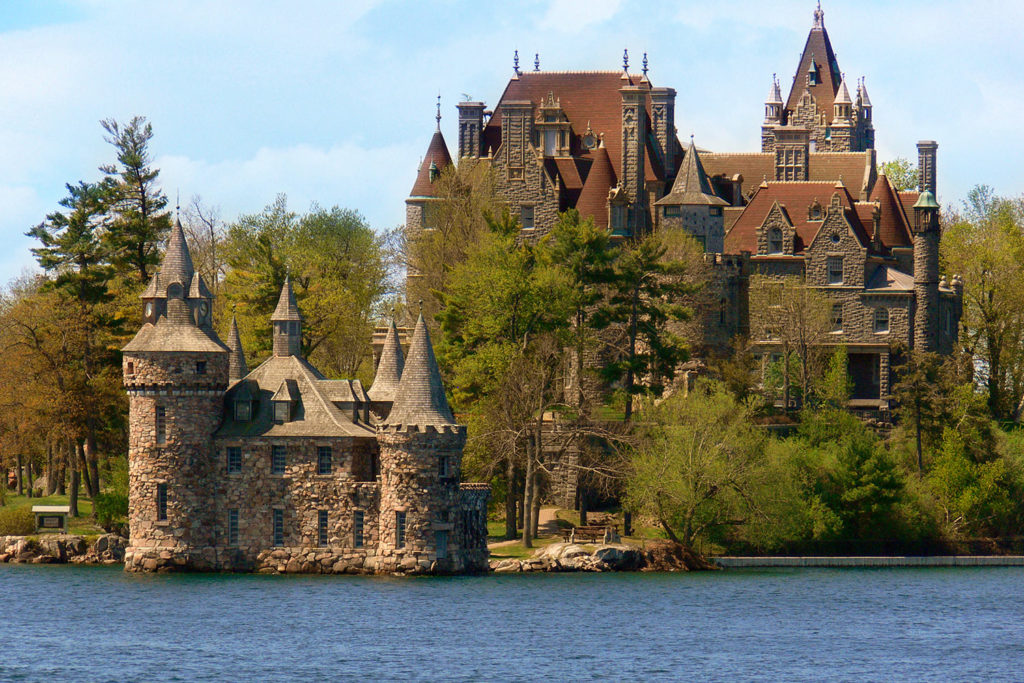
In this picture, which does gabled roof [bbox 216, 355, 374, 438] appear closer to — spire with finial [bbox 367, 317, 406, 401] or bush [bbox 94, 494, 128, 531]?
spire with finial [bbox 367, 317, 406, 401]

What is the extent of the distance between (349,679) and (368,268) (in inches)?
2327

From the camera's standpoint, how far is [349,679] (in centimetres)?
5322

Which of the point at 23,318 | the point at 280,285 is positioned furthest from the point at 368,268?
the point at 23,318

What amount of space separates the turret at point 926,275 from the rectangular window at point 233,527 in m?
37.5

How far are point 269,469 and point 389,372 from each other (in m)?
6.67

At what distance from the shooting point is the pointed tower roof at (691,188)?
9419 cm

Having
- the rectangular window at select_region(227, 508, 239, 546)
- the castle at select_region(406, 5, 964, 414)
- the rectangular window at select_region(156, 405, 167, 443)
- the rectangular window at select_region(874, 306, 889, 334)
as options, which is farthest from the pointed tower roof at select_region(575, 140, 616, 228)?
the rectangular window at select_region(156, 405, 167, 443)

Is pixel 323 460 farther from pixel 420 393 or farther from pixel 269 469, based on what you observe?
pixel 420 393

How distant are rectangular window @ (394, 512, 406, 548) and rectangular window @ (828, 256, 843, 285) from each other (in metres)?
33.8

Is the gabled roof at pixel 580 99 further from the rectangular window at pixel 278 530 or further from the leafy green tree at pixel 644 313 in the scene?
the rectangular window at pixel 278 530

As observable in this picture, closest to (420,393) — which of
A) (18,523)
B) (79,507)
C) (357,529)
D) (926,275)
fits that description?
(357,529)

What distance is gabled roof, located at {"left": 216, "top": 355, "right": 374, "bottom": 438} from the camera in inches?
2790

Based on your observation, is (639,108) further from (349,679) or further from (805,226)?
(349,679)

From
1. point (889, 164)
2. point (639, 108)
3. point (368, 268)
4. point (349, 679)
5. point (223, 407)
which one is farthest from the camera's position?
point (889, 164)
